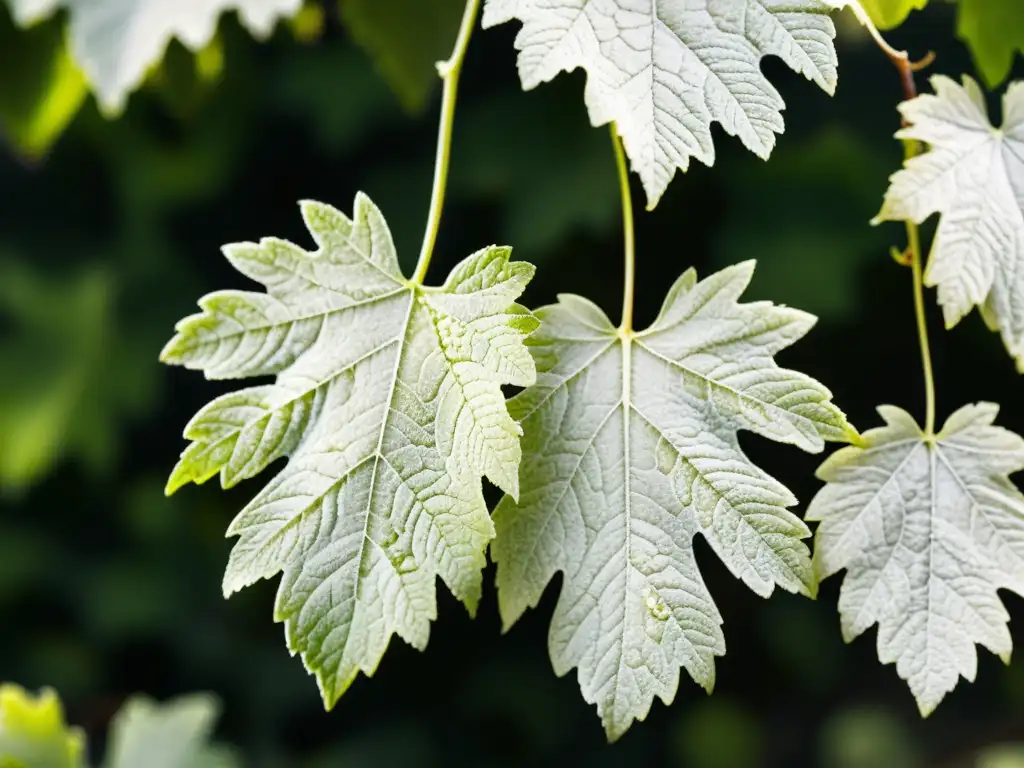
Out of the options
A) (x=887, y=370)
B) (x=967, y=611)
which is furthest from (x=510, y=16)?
(x=887, y=370)

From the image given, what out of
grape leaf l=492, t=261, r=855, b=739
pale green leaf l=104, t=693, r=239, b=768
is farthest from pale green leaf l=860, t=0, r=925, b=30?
pale green leaf l=104, t=693, r=239, b=768

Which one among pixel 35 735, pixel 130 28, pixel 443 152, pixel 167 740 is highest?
pixel 130 28

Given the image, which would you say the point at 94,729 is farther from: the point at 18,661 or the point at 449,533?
the point at 449,533

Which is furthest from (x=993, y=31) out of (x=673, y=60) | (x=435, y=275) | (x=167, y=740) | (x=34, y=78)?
(x=435, y=275)

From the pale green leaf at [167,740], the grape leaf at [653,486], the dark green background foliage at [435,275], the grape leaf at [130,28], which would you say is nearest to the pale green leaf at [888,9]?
the grape leaf at [653,486]

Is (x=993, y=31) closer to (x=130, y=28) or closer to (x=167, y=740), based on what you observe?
(x=130, y=28)

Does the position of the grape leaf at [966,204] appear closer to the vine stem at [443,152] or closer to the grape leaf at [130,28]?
the vine stem at [443,152]
